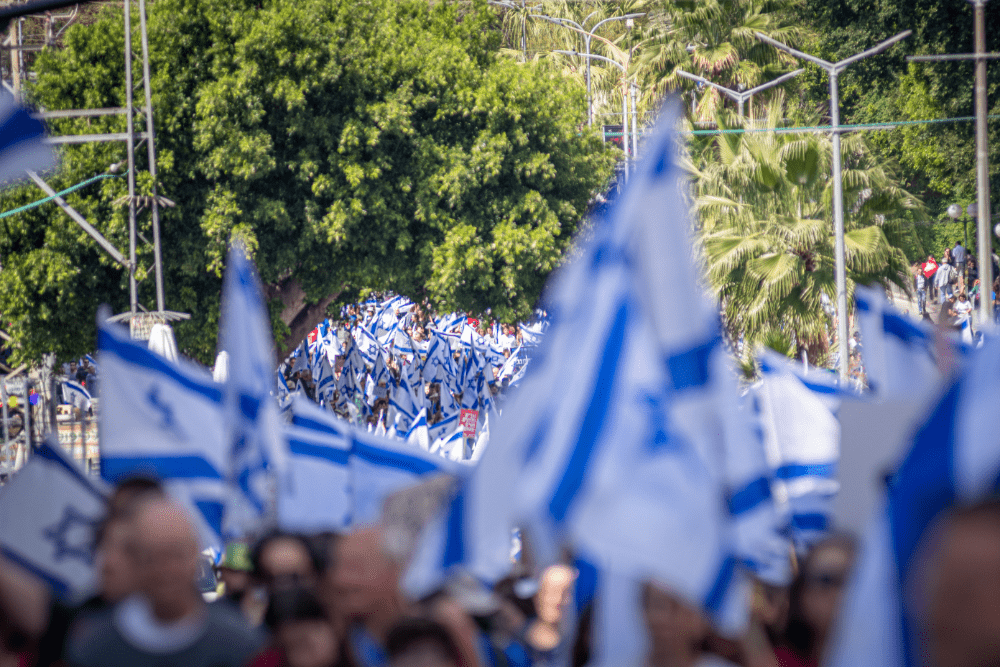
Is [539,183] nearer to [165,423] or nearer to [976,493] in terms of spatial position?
[165,423]

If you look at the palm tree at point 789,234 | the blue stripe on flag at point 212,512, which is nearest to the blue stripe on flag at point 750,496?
the blue stripe on flag at point 212,512

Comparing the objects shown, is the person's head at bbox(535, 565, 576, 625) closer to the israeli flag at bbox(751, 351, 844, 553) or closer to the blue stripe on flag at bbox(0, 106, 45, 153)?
the israeli flag at bbox(751, 351, 844, 553)

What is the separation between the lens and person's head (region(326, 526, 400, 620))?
3887mm

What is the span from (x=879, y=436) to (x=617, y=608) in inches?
51.5

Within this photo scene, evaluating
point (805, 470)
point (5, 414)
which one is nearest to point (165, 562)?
point (805, 470)

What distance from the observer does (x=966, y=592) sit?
5.48ft

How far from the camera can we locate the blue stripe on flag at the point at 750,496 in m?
3.57

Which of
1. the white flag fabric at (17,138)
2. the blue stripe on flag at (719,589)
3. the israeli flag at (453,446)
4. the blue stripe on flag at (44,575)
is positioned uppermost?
the white flag fabric at (17,138)

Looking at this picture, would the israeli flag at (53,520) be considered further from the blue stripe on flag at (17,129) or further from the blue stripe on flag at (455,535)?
the blue stripe on flag at (455,535)

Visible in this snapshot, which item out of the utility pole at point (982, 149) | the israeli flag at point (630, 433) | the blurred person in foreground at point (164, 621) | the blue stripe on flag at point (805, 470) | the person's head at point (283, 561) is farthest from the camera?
the utility pole at point (982, 149)

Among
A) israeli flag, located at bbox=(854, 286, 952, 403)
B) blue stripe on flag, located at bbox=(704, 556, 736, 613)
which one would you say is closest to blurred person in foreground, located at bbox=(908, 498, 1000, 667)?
blue stripe on flag, located at bbox=(704, 556, 736, 613)

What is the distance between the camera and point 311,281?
2356cm

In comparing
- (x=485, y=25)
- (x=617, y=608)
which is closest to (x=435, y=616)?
(x=617, y=608)

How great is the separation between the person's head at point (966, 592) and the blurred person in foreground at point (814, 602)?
216 centimetres
